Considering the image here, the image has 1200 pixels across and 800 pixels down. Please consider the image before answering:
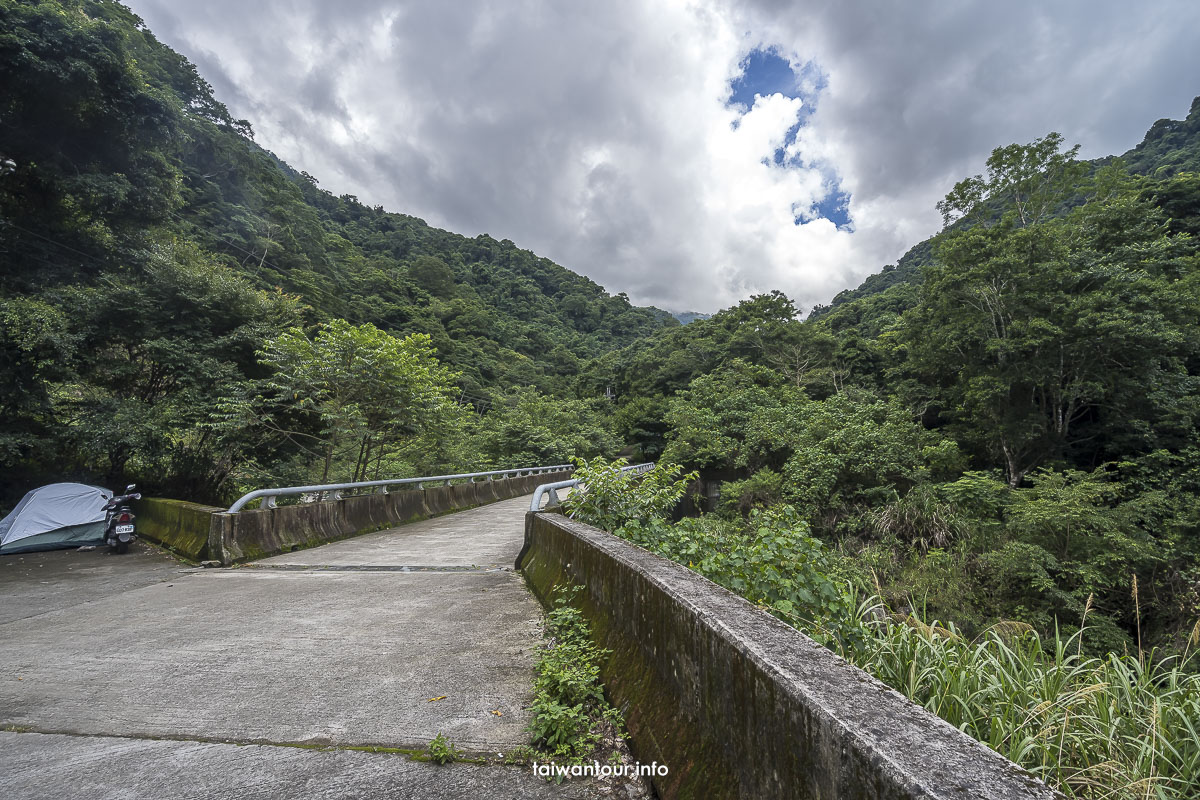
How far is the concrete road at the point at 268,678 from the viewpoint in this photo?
221 centimetres

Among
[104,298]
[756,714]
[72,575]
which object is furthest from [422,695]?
[104,298]

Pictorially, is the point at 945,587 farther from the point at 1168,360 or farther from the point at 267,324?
the point at 267,324

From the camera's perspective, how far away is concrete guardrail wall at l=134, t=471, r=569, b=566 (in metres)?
7.02

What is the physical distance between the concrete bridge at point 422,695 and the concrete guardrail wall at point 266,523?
4.70 feet

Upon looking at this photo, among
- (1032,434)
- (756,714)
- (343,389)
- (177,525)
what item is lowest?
(177,525)

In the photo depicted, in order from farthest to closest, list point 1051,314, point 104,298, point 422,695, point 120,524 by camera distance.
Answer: point 1051,314 < point 104,298 < point 120,524 < point 422,695

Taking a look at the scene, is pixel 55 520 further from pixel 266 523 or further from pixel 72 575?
pixel 266 523

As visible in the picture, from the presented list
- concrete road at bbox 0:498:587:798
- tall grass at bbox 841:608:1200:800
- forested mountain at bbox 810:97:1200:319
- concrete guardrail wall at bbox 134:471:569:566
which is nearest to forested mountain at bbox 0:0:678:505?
concrete guardrail wall at bbox 134:471:569:566

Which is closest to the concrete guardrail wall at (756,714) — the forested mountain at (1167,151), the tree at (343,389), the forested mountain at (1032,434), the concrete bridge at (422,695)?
the concrete bridge at (422,695)

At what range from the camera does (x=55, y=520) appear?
8211 millimetres

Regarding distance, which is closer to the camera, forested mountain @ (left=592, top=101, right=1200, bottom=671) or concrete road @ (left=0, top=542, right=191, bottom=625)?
concrete road @ (left=0, top=542, right=191, bottom=625)

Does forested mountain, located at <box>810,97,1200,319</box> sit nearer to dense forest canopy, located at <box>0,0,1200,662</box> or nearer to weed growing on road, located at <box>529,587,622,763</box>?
dense forest canopy, located at <box>0,0,1200,662</box>

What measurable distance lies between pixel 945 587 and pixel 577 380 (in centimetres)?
4401

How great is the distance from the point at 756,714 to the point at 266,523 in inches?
313
